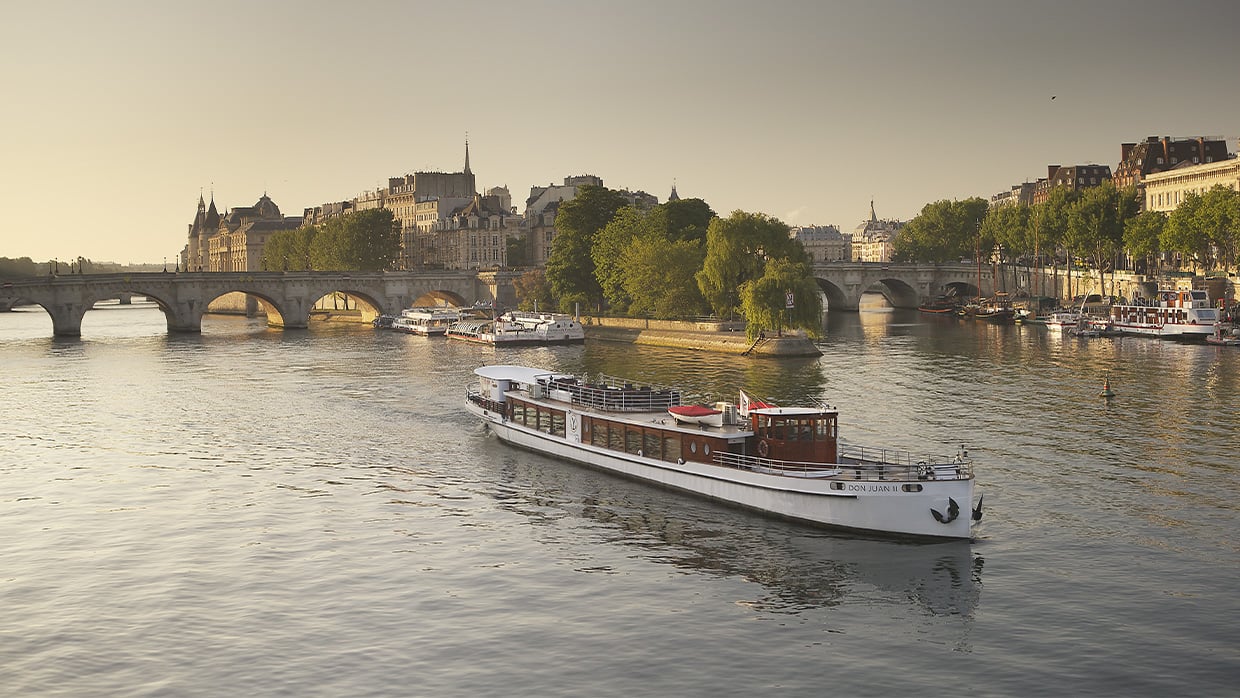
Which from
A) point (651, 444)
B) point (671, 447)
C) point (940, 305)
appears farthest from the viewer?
point (940, 305)

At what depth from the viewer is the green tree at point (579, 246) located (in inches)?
4786

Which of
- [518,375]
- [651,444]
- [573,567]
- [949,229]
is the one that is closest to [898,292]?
[949,229]

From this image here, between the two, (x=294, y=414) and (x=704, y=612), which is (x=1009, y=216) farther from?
(x=704, y=612)

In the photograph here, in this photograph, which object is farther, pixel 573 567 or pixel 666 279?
pixel 666 279

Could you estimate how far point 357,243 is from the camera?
567 feet

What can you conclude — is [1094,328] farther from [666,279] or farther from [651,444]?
[651,444]

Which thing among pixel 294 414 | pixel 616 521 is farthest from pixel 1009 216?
pixel 616 521

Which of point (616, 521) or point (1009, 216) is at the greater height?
point (1009, 216)

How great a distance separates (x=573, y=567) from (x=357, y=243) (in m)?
146

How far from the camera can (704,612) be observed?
2847 cm

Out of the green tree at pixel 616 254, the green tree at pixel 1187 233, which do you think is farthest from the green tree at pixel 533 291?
the green tree at pixel 1187 233

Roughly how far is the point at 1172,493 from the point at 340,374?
177 feet

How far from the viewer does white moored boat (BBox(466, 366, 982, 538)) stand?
3397cm

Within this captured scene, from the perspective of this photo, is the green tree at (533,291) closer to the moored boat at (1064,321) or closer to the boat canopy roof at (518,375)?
the moored boat at (1064,321)
